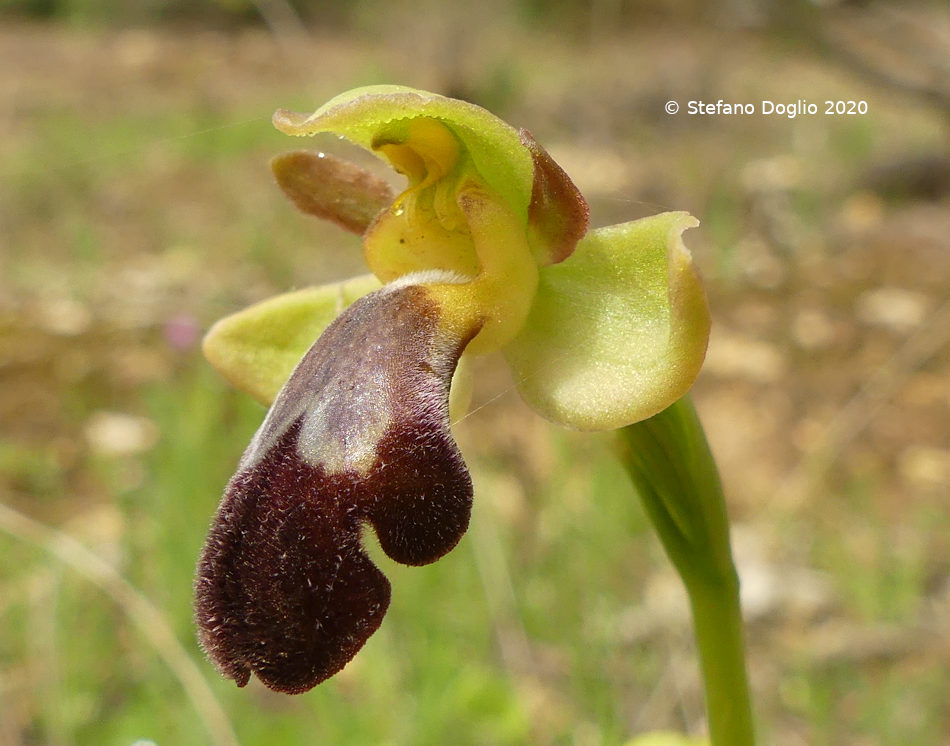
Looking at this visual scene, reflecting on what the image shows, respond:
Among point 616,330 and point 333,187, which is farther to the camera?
point 333,187

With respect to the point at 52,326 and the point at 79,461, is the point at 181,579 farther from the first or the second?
the point at 52,326

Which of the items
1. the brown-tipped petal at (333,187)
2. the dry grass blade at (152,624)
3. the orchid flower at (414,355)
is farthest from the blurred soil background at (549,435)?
the brown-tipped petal at (333,187)

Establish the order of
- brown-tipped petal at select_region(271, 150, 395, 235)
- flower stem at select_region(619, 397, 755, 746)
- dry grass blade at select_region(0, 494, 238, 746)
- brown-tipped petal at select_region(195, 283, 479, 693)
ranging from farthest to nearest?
dry grass blade at select_region(0, 494, 238, 746)
brown-tipped petal at select_region(271, 150, 395, 235)
flower stem at select_region(619, 397, 755, 746)
brown-tipped petal at select_region(195, 283, 479, 693)

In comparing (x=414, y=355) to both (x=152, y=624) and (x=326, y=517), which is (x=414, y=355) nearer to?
(x=326, y=517)

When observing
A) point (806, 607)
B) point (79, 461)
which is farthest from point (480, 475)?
point (79, 461)

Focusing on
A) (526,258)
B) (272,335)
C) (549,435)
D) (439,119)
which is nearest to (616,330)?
(526,258)

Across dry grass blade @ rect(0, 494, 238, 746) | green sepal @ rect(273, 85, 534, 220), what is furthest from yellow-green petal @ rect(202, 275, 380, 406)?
dry grass blade @ rect(0, 494, 238, 746)

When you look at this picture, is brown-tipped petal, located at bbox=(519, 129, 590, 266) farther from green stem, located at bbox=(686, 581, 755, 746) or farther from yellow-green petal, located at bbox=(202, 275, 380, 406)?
green stem, located at bbox=(686, 581, 755, 746)
